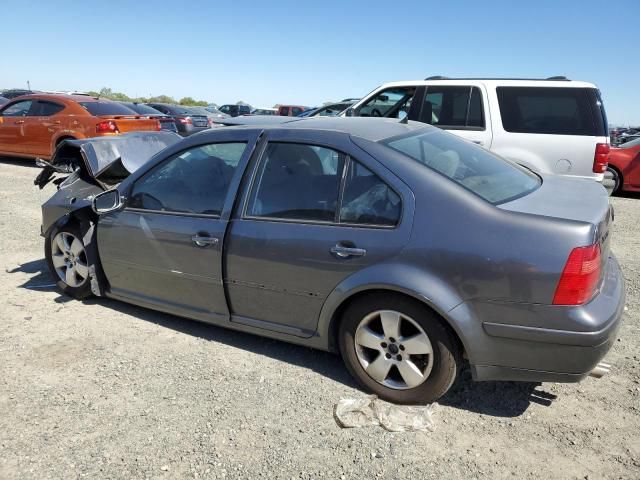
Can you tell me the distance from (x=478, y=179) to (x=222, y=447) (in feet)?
6.61

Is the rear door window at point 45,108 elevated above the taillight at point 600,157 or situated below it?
above

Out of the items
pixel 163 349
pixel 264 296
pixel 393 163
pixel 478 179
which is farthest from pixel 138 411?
pixel 478 179

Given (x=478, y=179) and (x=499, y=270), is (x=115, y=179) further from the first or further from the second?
(x=499, y=270)

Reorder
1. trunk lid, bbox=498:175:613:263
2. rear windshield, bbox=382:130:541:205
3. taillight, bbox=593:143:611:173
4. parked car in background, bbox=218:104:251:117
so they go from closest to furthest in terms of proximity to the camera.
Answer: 1. trunk lid, bbox=498:175:613:263
2. rear windshield, bbox=382:130:541:205
3. taillight, bbox=593:143:611:173
4. parked car in background, bbox=218:104:251:117

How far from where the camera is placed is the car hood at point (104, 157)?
446cm

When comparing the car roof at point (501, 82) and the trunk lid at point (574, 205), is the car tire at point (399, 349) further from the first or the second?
the car roof at point (501, 82)

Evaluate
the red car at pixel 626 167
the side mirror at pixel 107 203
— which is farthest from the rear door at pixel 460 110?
the side mirror at pixel 107 203

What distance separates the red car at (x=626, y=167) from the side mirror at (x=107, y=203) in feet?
30.9

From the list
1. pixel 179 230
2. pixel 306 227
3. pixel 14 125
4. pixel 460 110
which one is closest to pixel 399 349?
pixel 306 227

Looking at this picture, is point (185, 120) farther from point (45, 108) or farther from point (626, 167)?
point (626, 167)

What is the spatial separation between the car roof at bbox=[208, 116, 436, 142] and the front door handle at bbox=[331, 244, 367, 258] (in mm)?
666

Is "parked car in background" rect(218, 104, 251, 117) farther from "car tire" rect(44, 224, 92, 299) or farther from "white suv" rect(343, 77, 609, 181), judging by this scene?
"car tire" rect(44, 224, 92, 299)

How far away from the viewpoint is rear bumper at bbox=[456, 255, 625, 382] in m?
2.46

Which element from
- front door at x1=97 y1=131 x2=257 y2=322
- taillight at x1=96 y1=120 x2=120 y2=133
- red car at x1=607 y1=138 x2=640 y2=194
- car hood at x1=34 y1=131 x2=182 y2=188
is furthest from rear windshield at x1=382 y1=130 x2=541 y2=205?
taillight at x1=96 y1=120 x2=120 y2=133
